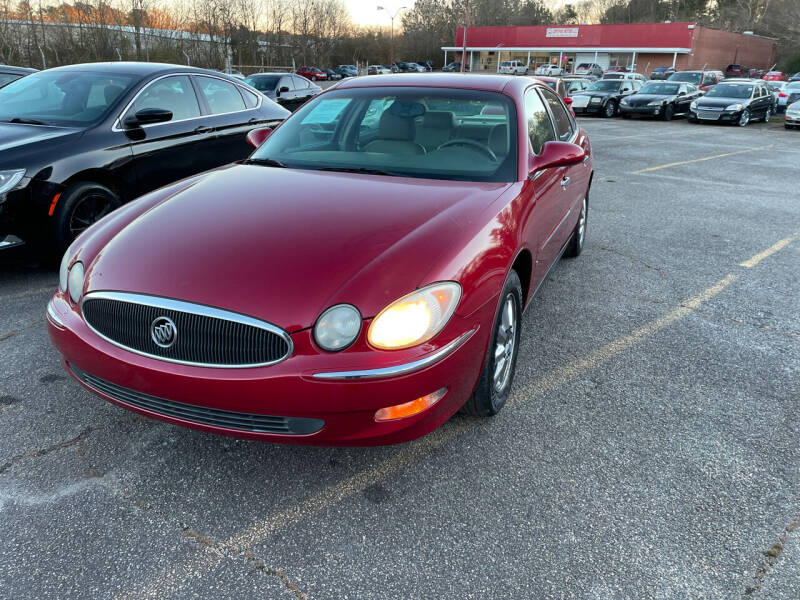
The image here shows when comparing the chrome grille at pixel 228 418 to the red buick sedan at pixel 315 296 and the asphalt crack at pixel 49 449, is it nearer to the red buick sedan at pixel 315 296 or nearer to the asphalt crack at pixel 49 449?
the red buick sedan at pixel 315 296

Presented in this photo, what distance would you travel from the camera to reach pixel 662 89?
72.7 ft

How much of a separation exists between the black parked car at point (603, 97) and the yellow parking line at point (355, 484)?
2086cm

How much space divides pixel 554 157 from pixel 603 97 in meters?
21.5

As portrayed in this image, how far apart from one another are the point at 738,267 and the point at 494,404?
372cm

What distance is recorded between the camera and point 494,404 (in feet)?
9.02

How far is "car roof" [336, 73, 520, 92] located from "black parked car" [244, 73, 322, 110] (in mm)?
10083

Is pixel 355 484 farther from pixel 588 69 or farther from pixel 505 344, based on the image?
pixel 588 69

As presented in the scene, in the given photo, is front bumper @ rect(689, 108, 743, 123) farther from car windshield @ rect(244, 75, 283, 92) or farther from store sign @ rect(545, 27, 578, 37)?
store sign @ rect(545, 27, 578, 37)

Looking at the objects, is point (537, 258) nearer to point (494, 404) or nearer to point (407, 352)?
point (494, 404)

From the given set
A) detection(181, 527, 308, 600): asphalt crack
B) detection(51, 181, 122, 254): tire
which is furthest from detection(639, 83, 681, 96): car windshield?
detection(181, 527, 308, 600): asphalt crack

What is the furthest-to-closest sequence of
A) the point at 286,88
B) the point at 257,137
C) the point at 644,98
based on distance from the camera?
the point at 644,98
the point at 286,88
the point at 257,137

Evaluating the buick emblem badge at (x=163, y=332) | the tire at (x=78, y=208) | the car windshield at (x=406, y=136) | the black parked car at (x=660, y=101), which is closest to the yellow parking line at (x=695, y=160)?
the black parked car at (x=660, y=101)

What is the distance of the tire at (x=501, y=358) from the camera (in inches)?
101

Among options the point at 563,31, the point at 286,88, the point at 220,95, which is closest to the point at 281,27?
the point at 563,31
